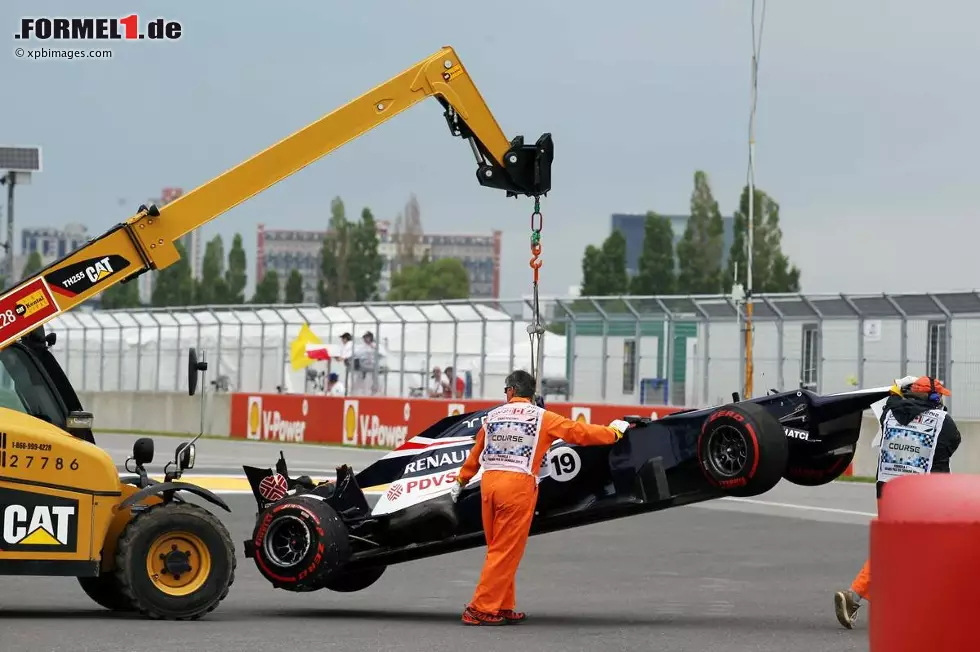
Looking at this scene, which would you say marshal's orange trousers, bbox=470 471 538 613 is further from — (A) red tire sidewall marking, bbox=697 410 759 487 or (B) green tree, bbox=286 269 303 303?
(B) green tree, bbox=286 269 303 303

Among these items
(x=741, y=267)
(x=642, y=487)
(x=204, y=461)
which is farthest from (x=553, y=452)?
(x=741, y=267)

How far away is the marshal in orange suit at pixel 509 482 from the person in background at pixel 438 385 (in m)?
25.2

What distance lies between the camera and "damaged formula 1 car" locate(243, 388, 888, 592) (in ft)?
36.1

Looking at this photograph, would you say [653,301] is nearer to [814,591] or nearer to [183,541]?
[814,591]

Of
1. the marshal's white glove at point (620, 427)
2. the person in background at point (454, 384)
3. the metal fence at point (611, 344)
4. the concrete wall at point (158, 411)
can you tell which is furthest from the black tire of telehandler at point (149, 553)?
the concrete wall at point (158, 411)

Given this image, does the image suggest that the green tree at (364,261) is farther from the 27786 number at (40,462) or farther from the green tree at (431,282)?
the 27786 number at (40,462)

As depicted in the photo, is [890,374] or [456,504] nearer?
[456,504]

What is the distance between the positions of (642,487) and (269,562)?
8.26 ft

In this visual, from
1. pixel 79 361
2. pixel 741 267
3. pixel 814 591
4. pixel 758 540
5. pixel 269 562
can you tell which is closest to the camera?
pixel 269 562

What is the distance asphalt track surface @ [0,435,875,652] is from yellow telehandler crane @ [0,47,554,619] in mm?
314

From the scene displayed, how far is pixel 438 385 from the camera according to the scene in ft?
119

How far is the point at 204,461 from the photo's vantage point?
1184 inches

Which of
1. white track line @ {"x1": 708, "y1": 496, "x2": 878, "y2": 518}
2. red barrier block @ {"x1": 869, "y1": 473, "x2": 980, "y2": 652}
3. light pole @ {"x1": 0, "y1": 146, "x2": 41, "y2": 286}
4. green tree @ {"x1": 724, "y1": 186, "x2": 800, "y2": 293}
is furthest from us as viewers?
green tree @ {"x1": 724, "y1": 186, "x2": 800, "y2": 293}

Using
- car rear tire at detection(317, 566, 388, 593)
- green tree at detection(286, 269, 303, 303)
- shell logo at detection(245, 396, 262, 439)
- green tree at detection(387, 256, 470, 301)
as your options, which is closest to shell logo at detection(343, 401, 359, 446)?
shell logo at detection(245, 396, 262, 439)
